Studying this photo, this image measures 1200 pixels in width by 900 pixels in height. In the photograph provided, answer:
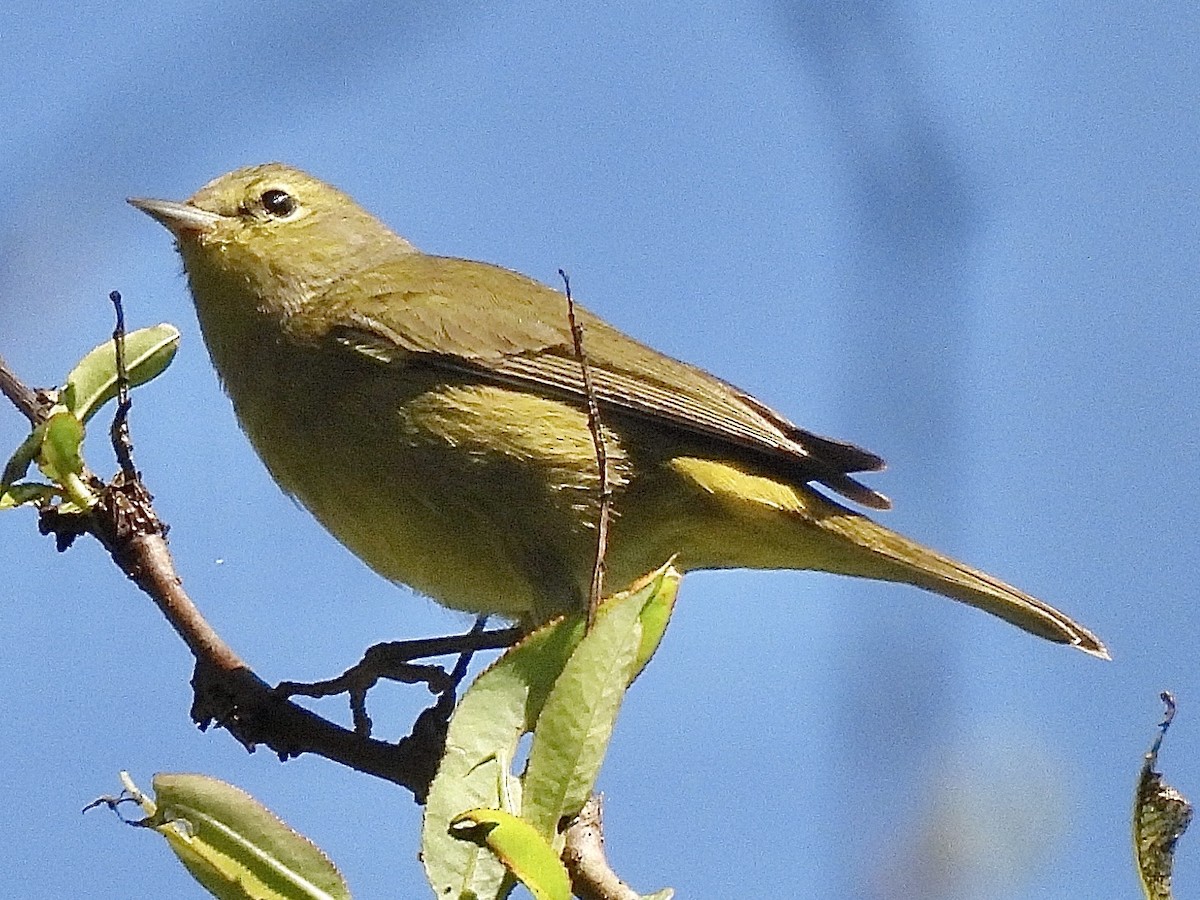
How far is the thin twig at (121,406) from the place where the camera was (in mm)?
2686

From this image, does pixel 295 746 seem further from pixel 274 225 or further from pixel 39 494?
pixel 274 225

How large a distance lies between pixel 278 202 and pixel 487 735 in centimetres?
334

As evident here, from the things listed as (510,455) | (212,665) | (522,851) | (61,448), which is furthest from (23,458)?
(510,455)

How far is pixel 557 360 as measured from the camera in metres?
4.42

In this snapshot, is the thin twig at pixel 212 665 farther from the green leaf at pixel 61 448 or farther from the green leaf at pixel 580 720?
the green leaf at pixel 580 720

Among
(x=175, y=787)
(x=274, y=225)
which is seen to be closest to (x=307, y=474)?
(x=274, y=225)

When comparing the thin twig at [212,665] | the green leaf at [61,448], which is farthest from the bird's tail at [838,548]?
the green leaf at [61,448]

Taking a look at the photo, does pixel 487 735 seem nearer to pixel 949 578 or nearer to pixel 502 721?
pixel 502 721

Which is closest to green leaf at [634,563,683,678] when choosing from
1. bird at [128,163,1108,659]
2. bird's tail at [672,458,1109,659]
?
bird at [128,163,1108,659]

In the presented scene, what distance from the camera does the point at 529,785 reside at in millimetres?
1787

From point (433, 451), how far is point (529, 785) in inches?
91.6

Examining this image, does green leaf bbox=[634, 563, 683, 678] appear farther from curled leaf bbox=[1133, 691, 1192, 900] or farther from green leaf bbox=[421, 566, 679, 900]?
curled leaf bbox=[1133, 691, 1192, 900]

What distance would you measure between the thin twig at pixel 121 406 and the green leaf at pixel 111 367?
0.02m

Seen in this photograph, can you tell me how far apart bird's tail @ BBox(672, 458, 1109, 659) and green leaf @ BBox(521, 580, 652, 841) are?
2.31 metres
